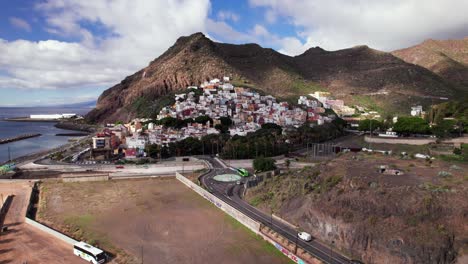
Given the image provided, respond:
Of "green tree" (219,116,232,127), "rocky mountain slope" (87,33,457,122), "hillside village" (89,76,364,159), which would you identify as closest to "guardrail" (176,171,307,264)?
"hillside village" (89,76,364,159)

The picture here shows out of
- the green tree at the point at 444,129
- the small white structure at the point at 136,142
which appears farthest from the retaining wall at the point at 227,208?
the green tree at the point at 444,129

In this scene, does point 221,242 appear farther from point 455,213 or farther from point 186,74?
point 186,74

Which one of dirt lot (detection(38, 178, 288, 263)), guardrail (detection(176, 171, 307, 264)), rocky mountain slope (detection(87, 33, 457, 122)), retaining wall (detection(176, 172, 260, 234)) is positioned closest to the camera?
guardrail (detection(176, 171, 307, 264))

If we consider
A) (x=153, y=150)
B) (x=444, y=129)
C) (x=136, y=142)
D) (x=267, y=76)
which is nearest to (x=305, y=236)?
(x=153, y=150)

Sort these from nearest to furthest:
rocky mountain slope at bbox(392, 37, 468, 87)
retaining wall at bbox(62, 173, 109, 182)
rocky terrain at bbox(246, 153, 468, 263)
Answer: rocky terrain at bbox(246, 153, 468, 263), retaining wall at bbox(62, 173, 109, 182), rocky mountain slope at bbox(392, 37, 468, 87)

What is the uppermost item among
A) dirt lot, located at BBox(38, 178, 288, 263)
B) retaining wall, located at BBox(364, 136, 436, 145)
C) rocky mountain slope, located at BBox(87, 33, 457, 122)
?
rocky mountain slope, located at BBox(87, 33, 457, 122)

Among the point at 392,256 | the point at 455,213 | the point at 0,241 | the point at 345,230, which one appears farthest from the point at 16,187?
the point at 455,213

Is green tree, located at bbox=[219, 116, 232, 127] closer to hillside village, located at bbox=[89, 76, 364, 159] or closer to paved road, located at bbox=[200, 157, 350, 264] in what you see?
hillside village, located at bbox=[89, 76, 364, 159]
